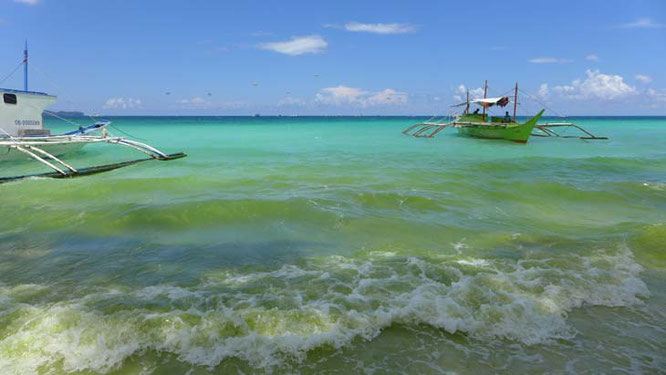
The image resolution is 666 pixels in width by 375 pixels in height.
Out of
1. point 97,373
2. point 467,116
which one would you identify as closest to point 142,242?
point 97,373

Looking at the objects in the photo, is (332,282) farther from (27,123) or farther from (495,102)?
(495,102)

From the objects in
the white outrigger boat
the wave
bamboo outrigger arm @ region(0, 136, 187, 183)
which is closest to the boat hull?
the white outrigger boat

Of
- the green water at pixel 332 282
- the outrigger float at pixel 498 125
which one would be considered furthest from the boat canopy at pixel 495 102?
the green water at pixel 332 282

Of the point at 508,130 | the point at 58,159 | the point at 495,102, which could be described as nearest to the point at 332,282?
the point at 58,159

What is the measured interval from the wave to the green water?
24 millimetres

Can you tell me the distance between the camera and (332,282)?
241 inches

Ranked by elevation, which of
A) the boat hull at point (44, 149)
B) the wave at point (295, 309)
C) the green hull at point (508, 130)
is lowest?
the wave at point (295, 309)

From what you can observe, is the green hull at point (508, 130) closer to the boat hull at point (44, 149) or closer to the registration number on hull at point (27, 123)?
the boat hull at point (44, 149)

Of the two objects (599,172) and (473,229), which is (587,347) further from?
(599,172)

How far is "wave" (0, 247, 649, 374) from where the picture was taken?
4375 mm

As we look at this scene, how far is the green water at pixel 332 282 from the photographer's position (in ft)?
14.1

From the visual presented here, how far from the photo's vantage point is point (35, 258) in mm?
7262

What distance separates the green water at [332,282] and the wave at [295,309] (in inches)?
0.9

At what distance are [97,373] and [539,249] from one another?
22.8ft
